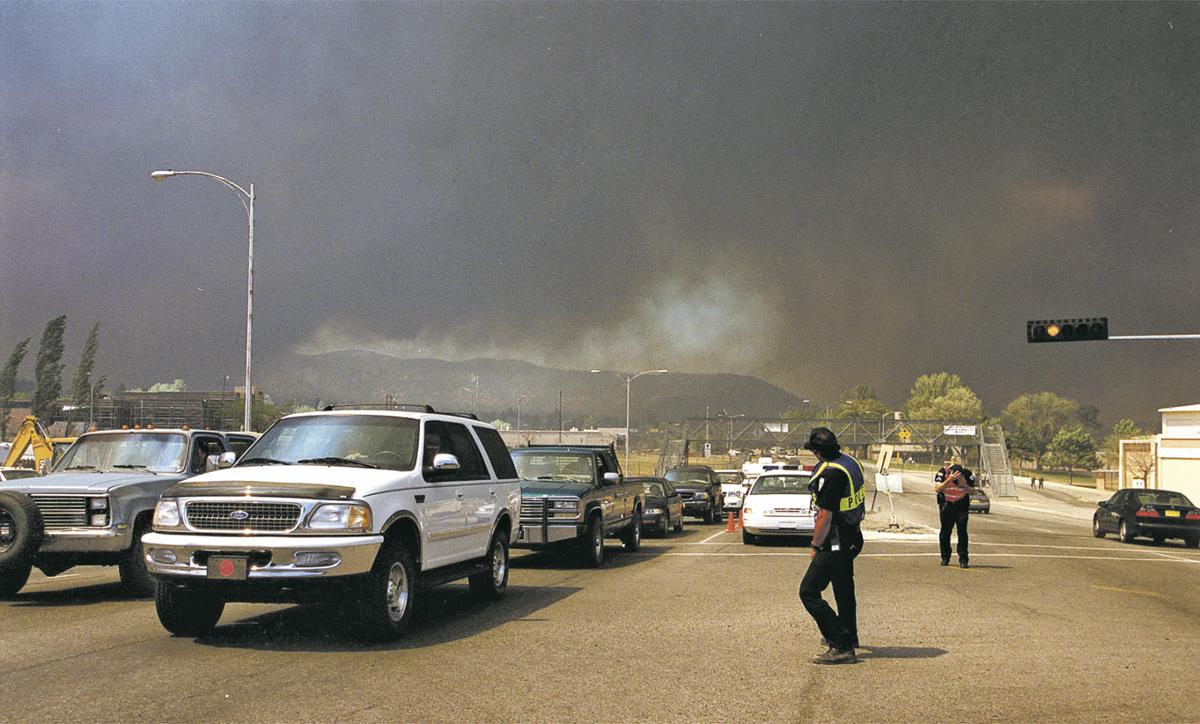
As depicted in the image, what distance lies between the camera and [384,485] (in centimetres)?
1018

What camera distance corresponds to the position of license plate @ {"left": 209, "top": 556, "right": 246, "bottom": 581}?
30.7ft

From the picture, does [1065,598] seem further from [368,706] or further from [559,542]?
[368,706]

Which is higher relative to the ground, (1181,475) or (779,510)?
(779,510)

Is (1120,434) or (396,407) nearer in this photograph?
(396,407)

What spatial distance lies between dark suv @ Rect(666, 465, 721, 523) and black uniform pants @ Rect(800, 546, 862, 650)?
2475 cm

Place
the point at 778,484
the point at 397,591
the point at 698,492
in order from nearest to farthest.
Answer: the point at 397,591 → the point at 778,484 → the point at 698,492

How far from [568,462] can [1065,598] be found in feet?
28.2

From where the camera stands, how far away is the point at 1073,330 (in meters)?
33.6

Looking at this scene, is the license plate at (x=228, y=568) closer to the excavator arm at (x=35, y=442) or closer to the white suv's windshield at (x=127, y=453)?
the white suv's windshield at (x=127, y=453)

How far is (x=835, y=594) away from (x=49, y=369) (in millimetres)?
100210

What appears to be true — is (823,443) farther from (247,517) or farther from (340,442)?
(247,517)

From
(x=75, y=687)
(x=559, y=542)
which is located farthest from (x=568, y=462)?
(x=75, y=687)

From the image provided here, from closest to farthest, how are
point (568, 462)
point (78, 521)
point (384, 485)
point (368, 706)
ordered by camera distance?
point (368, 706)
point (384, 485)
point (78, 521)
point (568, 462)

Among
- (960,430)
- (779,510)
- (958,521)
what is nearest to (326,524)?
(958,521)
